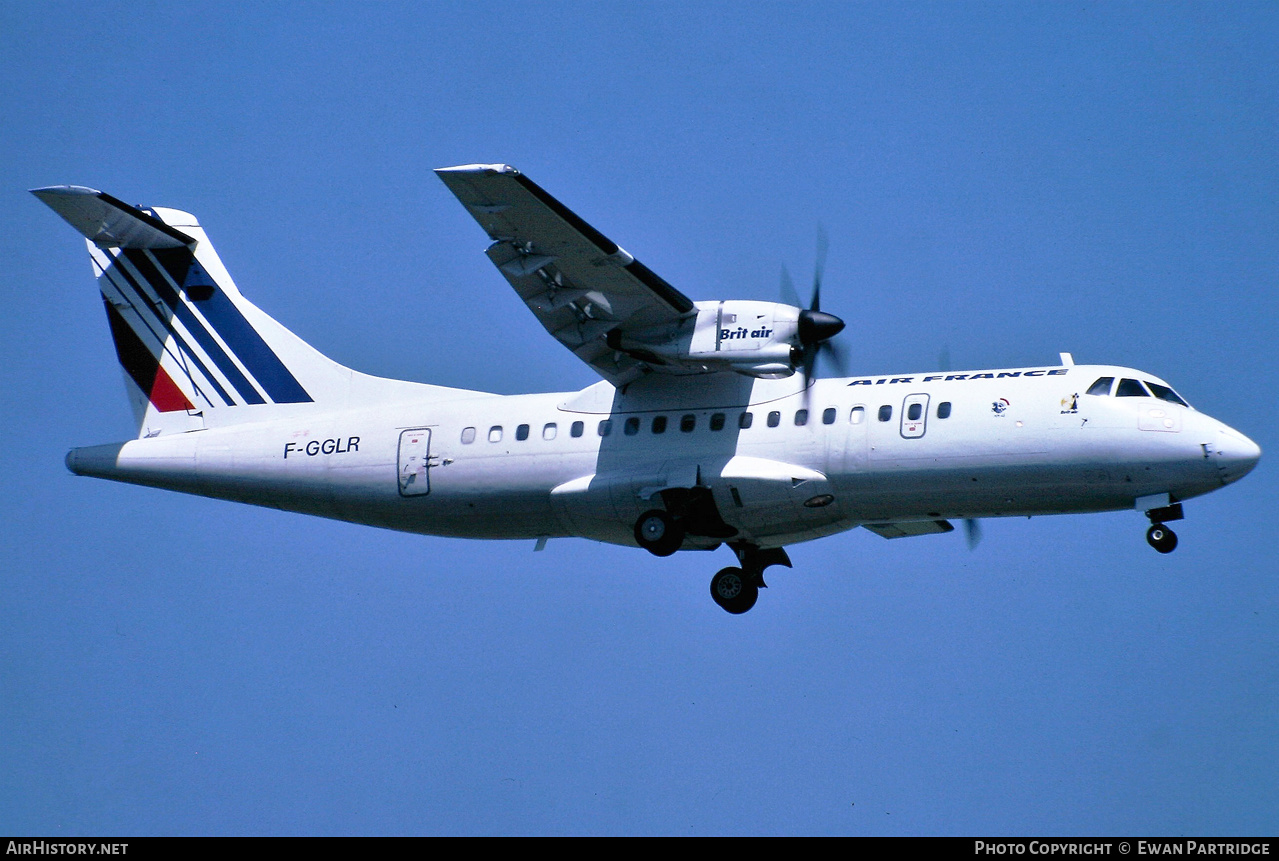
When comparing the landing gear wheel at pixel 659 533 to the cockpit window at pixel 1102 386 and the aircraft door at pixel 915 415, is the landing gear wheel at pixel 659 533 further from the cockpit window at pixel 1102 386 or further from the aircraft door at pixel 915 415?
the cockpit window at pixel 1102 386

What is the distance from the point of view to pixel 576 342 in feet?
71.8

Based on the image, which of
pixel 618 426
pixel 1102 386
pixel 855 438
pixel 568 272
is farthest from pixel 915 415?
pixel 568 272

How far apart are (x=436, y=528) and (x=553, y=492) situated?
1.91 metres

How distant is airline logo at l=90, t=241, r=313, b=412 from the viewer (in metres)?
24.5

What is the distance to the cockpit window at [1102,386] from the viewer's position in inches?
791

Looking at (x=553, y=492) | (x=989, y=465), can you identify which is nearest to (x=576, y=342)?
(x=553, y=492)

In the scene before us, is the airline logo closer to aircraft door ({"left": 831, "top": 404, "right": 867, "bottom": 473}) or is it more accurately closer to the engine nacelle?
the engine nacelle

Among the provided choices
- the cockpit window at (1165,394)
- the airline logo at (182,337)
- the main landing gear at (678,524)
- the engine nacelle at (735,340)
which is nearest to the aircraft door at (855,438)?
the engine nacelle at (735,340)

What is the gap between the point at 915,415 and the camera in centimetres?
2053

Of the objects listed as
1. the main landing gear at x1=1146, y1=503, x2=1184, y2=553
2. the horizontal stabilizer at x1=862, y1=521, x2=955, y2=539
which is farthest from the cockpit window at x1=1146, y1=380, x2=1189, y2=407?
the horizontal stabilizer at x1=862, y1=521, x2=955, y2=539

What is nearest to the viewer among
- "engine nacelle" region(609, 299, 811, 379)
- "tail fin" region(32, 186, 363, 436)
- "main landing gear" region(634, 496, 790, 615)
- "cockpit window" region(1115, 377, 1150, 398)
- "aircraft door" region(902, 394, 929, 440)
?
"cockpit window" region(1115, 377, 1150, 398)

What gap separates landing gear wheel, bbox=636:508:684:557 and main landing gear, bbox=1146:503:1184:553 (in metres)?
5.67

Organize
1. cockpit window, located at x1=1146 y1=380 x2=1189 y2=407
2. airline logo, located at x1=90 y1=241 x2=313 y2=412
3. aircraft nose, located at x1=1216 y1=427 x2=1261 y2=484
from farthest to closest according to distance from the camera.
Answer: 1. airline logo, located at x1=90 y1=241 x2=313 y2=412
2. cockpit window, located at x1=1146 y1=380 x2=1189 y2=407
3. aircraft nose, located at x1=1216 y1=427 x2=1261 y2=484

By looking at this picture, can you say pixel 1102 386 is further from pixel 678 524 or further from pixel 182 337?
pixel 182 337
